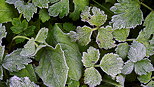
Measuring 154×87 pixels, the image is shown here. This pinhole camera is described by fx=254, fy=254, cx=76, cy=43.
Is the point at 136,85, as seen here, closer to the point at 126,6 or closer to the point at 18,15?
the point at 126,6

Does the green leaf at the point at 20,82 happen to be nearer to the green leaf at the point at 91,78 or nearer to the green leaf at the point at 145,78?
the green leaf at the point at 91,78

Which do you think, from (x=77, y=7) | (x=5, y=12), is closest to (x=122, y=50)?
(x=77, y=7)

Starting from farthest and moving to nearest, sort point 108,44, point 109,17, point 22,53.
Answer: point 109,17, point 108,44, point 22,53

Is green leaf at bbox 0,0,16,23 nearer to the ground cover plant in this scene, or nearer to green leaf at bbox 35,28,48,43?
the ground cover plant

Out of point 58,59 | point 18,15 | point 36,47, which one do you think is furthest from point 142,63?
point 18,15

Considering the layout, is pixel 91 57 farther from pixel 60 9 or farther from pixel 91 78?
pixel 60 9

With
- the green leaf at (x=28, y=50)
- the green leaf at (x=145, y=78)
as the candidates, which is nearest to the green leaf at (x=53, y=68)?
the green leaf at (x=28, y=50)
